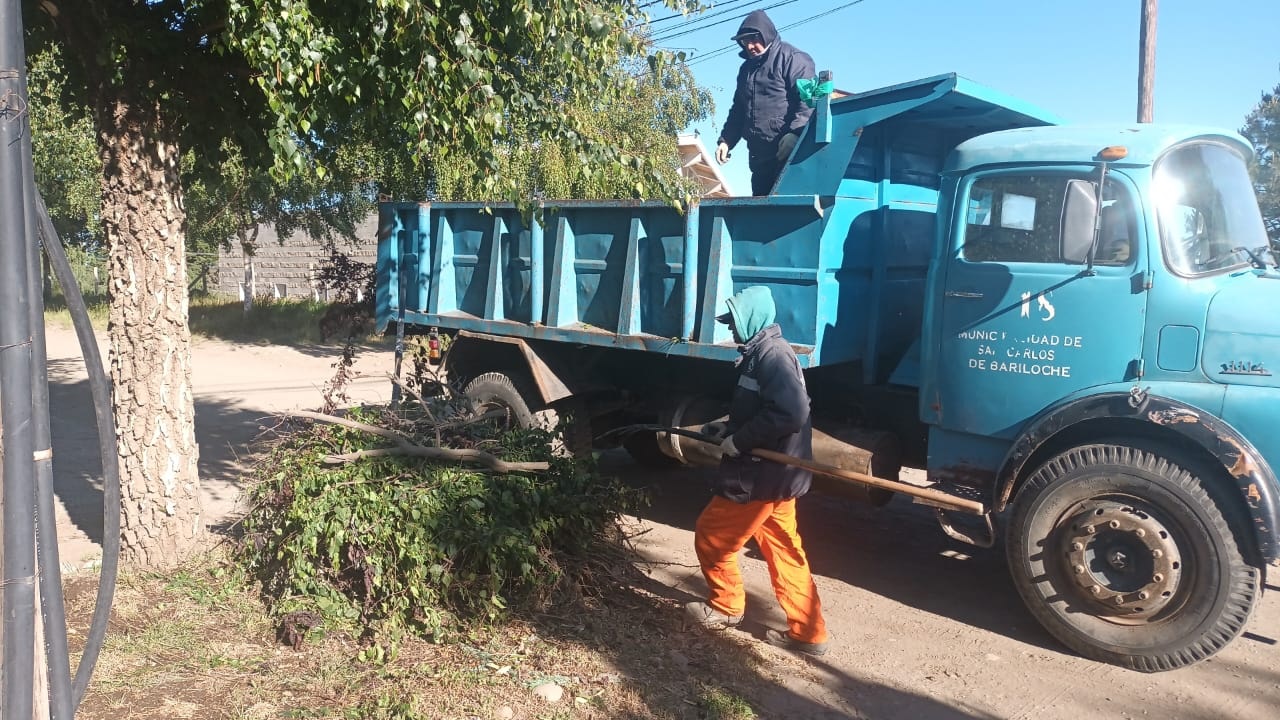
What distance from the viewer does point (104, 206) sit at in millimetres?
4750

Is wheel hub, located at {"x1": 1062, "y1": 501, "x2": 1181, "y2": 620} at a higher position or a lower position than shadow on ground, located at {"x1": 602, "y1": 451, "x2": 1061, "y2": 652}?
higher

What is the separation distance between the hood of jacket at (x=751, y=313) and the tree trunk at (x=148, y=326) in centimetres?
284

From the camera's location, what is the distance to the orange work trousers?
4.30 meters

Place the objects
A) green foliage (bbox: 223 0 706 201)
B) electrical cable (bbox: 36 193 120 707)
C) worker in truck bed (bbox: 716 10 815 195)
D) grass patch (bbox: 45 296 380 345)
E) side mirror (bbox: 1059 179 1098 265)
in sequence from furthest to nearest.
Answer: grass patch (bbox: 45 296 380 345) < worker in truck bed (bbox: 716 10 815 195) < side mirror (bbox: 1059 179 1098 265) < green foliage (bbox: 223 0 706 201) < electrical cable (bbox: 36 193 120 707)

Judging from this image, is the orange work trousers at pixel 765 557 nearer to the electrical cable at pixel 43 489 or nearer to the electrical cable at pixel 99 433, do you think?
the electrical cable at pixel 99 433

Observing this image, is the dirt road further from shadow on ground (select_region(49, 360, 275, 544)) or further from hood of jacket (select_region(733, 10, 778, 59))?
hood of jacket (select_region(733, 10, 778, 59))

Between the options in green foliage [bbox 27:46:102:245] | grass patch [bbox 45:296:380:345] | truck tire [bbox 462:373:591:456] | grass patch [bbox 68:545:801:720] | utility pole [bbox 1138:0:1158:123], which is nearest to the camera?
grass patch [bbox 68:545:801:720]

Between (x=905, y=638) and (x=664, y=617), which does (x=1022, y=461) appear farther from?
(x=664, y=617)

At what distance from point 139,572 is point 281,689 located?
5.38 feet

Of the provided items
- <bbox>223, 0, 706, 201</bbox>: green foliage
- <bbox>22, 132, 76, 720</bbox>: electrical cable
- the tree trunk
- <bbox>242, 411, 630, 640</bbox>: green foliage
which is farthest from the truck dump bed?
<bbox>22, 132, 76, 720</bbox>: electrical cable

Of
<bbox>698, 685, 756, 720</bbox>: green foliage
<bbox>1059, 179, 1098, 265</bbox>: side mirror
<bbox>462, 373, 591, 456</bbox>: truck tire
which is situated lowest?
<bbox>698, 685, 756, 720</bbox>: green foliage

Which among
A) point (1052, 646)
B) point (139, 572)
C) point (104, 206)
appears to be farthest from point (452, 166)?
point (1052, 646)

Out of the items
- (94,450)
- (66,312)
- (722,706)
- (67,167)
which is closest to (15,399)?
(722,706)

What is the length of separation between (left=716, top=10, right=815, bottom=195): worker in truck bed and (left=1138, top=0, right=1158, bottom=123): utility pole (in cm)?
653
